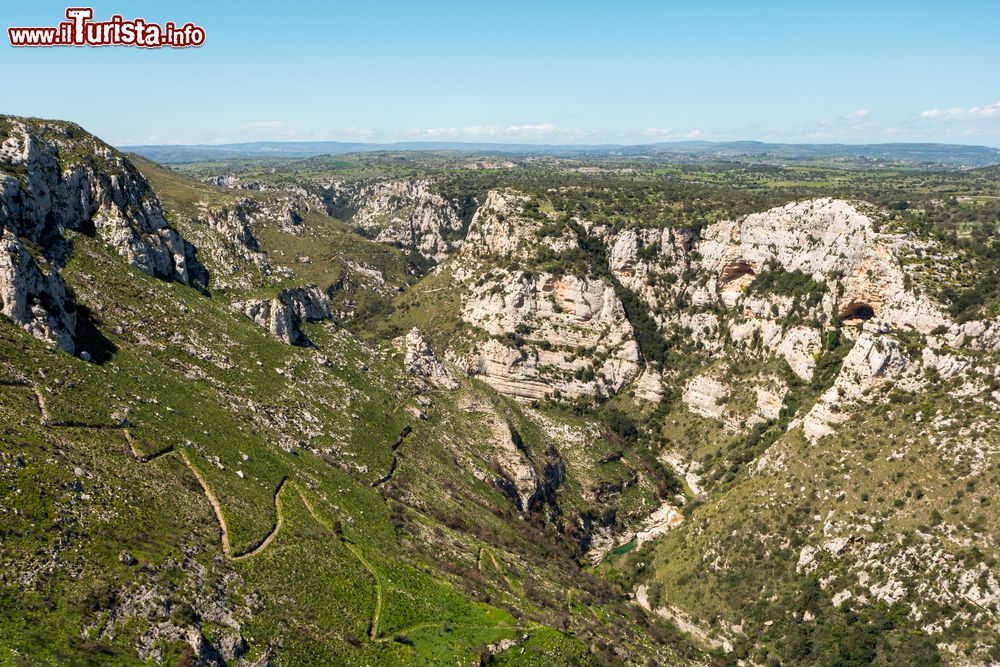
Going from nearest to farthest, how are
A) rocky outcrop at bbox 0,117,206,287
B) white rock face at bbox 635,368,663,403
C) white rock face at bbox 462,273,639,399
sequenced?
rocky outcrop at bbox 0,117,206,287
white rock face at bbox 635,368,663,403
white rock face at bbox 462,273,639,399

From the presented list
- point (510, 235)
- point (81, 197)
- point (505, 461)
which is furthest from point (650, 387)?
point (81, 197)

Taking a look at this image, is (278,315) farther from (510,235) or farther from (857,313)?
(857,313)

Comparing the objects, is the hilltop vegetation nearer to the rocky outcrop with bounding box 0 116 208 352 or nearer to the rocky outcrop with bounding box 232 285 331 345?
the rocky outcrop with bounding box 0 116 208 352

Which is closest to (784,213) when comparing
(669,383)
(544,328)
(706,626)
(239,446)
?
(669,383)

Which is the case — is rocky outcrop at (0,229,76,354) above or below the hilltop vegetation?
above

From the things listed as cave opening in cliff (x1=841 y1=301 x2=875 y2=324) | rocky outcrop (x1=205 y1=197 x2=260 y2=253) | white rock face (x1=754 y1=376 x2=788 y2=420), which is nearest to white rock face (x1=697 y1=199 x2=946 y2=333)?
cave opening in cliff (x1=841 y1=301 x2=875 y2=324)

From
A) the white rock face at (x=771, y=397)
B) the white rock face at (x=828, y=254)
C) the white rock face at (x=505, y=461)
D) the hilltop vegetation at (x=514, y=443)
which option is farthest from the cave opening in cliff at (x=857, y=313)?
the white rock face at (x=505, y=461)

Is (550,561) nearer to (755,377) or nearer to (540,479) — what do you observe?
(540,479)
